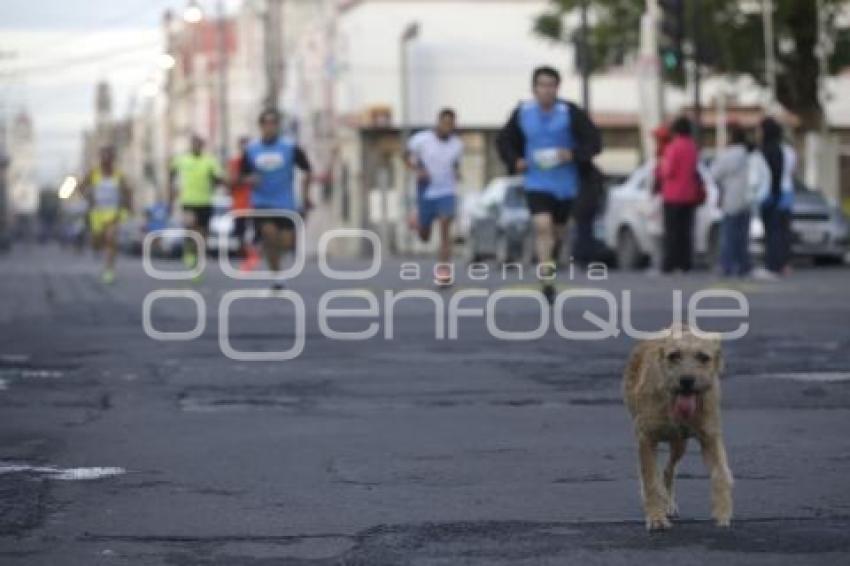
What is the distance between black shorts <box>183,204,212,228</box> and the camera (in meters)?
29.0

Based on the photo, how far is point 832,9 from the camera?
47.9 m

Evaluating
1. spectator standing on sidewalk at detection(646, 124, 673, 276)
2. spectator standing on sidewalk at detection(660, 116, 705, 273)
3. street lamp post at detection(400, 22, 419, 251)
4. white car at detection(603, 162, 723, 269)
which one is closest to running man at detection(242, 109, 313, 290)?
spectator standing on sidewalk at detection(660, 116, 705, 273)

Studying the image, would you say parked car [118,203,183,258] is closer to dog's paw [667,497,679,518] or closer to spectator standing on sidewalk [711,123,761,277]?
spectator standing on sidewalk [711,123,761,277]

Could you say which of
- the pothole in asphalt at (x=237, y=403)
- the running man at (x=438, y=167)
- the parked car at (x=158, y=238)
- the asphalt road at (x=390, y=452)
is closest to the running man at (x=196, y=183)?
the running man at (x=438, y=167)

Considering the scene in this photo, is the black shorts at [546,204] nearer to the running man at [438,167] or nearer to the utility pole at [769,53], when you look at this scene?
the running man at [438,167]

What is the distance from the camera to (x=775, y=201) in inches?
1046

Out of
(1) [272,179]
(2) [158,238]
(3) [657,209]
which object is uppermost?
(1) [272,179]

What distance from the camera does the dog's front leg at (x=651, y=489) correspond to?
638 cm

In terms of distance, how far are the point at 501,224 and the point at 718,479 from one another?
29.9 metres

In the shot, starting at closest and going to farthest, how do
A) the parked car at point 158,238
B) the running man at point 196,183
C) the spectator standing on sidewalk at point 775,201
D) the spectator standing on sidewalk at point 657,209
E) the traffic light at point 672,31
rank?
the spectator standing on sidewalk at point 775,201 < the spectator standing on sidewalk at point 657,209 < the running man at point 196,183 < the traffic light at point 672,31 < the parked car at point 158,238

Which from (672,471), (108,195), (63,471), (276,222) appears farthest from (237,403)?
(108,195)

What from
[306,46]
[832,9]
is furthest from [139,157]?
[832,9]

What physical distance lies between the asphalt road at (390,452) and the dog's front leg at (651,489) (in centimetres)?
7

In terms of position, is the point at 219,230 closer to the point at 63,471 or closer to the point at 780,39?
the point at 780,39
